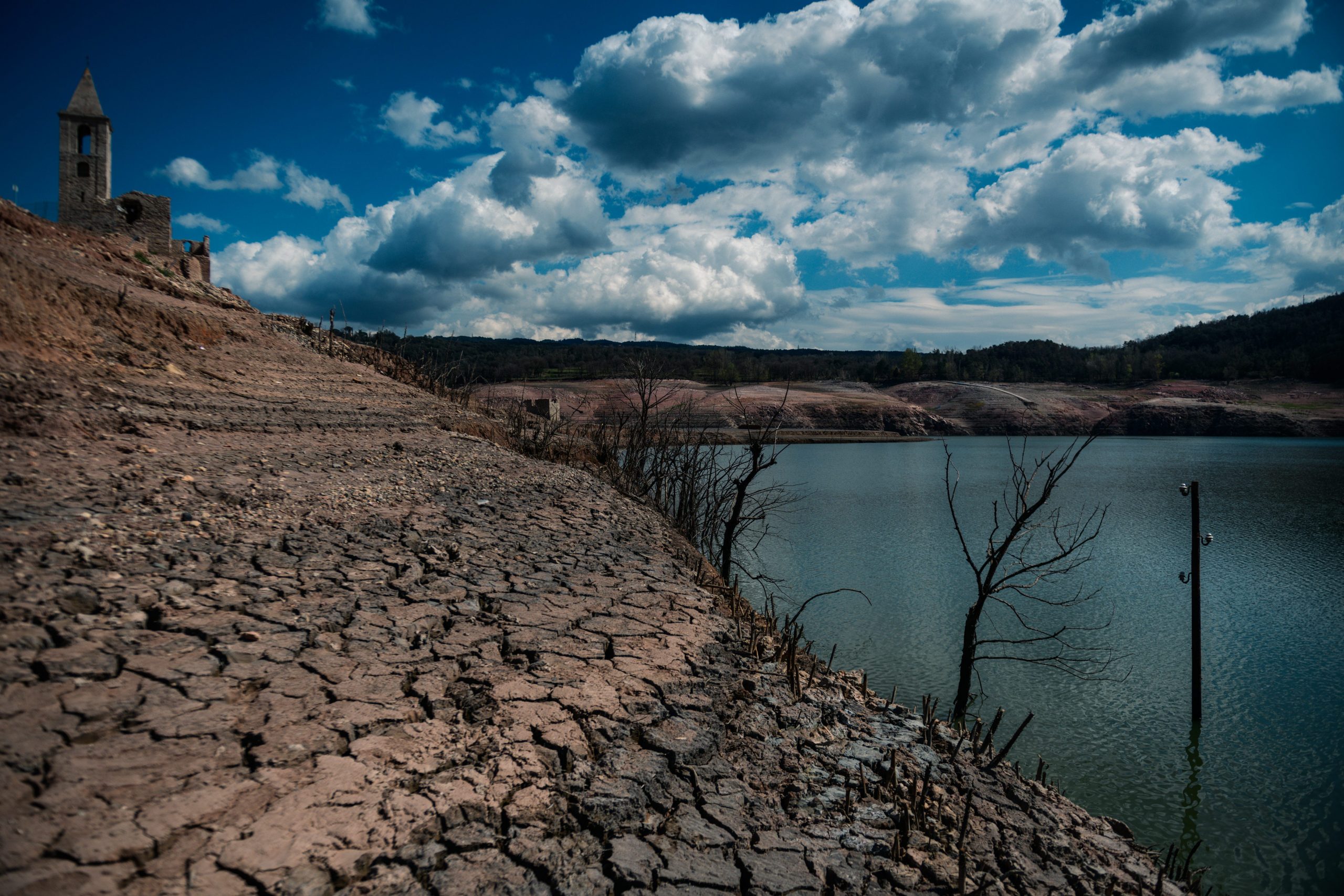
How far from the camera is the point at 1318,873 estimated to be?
5895mm

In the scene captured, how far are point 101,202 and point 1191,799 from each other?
28.0 metres

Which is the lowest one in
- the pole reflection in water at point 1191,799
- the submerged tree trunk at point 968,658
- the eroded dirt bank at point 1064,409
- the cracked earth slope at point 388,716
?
the pole reflection in water at point 1191,799

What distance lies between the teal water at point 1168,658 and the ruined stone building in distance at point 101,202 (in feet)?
57.3

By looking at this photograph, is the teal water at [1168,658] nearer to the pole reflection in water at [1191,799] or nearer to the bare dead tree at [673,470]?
the pole reflection in water at [1191,799]

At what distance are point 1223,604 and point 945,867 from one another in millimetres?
12798

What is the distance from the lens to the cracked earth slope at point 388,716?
8.31ft

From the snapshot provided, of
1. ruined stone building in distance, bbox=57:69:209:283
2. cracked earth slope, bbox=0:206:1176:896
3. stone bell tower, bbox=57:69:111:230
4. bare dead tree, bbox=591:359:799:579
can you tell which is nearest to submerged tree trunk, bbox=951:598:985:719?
cracked earth slope, bbox=0:206:1176:896

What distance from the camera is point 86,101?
24.3m

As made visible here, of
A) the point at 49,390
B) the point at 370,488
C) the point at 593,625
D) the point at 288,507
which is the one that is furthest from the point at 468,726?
the point at 49,390

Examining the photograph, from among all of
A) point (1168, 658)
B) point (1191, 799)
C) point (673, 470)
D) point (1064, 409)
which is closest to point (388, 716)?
point (1191, 799)

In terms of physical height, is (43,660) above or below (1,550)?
below

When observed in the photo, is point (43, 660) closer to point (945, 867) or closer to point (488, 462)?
point (945, 867)

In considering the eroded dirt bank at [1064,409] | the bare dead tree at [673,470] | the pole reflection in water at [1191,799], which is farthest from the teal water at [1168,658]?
the eroded dirt bank at [1064,409]

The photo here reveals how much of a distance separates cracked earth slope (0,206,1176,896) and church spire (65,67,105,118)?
79.5ft
